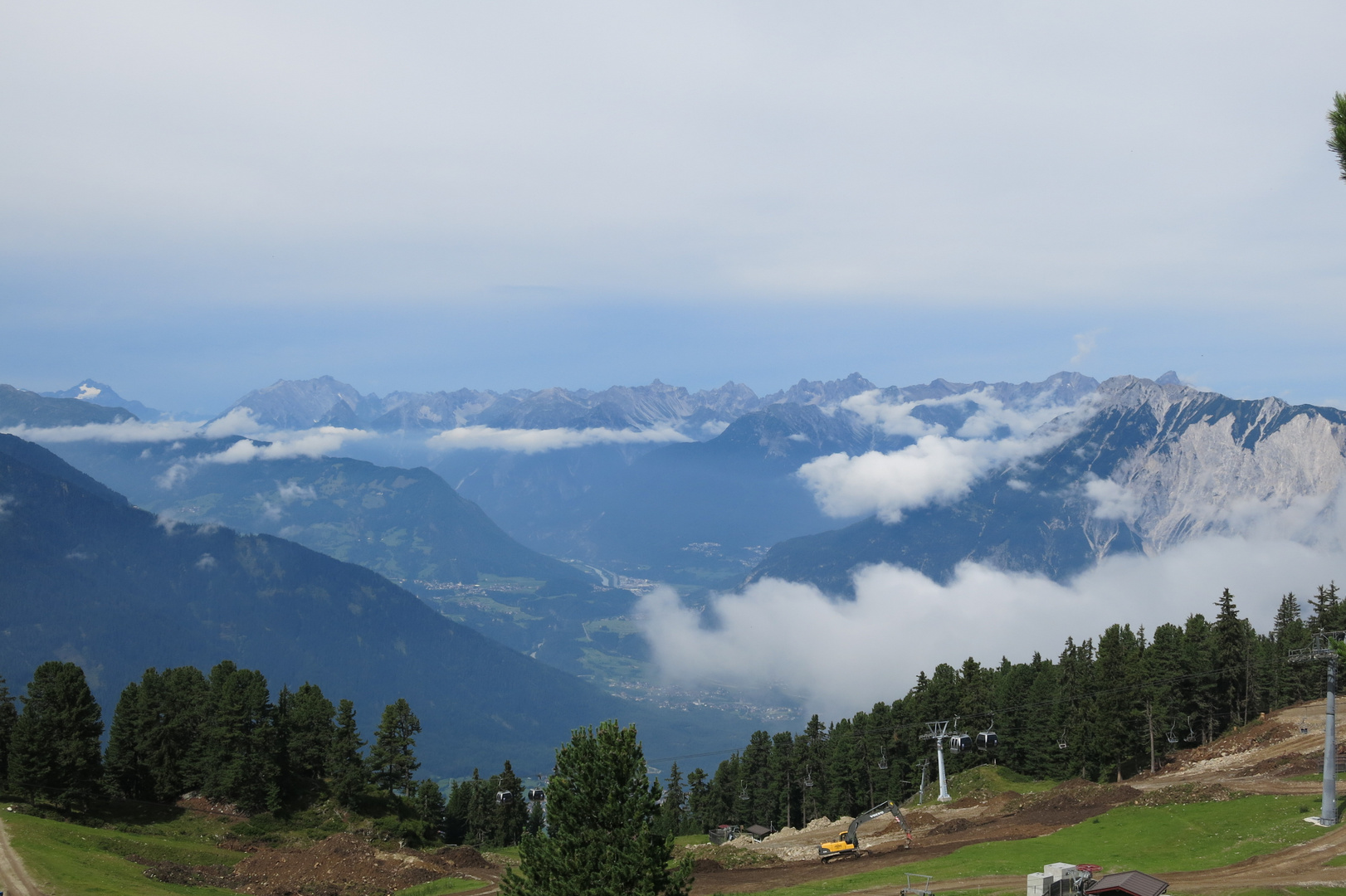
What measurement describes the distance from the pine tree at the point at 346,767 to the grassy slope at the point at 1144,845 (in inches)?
2149

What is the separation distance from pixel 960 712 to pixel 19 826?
368 ft

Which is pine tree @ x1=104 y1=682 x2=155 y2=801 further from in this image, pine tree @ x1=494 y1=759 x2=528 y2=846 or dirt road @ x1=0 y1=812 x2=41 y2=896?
pine tree @ x1=494 y1=759 x2=528 y2=846

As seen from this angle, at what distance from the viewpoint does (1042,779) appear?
116 meters

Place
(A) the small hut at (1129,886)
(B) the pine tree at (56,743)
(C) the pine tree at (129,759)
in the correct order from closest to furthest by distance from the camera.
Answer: (A) the small hut at (1129,886) < (B) the pine tree at (56,743) < (C) the pine tree at (129,759)

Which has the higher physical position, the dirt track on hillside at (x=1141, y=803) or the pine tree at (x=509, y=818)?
the dirt track on hillside at (x=1141, y=803)

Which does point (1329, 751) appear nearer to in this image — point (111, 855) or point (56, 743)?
point (111, 855)

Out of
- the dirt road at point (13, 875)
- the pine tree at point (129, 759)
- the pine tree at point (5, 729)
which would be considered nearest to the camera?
the dirt road at point (13, 875)

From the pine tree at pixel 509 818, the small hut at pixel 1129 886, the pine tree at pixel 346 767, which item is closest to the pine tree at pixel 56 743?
the pine tree at pixel 346 767

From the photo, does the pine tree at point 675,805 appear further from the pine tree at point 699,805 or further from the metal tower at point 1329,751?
the metal tower at point 1329,751

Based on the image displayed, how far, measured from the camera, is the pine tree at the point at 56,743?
248 ft

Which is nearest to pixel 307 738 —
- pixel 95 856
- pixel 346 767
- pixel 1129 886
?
pixel 346 767

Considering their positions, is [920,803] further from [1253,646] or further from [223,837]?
[223,837]

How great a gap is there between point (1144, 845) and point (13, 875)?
79.9m

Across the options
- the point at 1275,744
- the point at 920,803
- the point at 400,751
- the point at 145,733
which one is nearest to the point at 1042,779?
the point at 920,803
